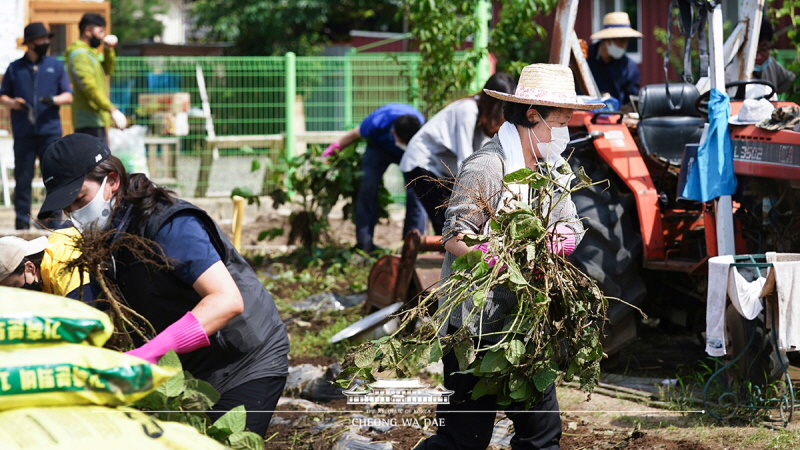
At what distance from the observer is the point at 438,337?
3.27m

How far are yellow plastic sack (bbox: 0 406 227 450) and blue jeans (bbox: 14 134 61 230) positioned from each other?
7701mm

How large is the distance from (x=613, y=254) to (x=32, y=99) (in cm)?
604

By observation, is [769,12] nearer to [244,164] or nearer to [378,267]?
[378,267]

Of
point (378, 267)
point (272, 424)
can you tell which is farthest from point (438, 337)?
point (378, 267)

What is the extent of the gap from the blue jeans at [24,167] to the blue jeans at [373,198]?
3057 millimetres

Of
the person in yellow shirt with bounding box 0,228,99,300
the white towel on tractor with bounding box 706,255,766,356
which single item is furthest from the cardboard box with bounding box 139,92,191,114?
the white towel on tractor with bounding box 706,255,766,356

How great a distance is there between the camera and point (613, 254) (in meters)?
5.68

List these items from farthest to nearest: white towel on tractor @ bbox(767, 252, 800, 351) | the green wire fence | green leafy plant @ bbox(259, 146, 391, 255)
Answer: the green wire fence < green leafy plant @ bbox(259, 146, 391, 255) < white towel on tractor @ bbox(767, 252, 800, 351)

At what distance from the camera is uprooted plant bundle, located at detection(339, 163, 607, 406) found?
319 centimetres

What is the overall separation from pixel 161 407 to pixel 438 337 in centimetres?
86

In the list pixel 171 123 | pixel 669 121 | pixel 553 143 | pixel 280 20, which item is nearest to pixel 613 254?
pixel 669 121

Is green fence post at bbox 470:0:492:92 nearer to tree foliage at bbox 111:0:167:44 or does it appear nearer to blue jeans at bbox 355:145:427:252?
blue jeans at bbox 355:145:427:252

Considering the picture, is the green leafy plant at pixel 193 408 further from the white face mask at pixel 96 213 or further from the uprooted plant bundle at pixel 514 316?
the white face mask at pixel 96 213

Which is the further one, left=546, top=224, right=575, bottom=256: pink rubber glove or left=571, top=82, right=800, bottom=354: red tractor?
left=571, top=82, right=800, bottom=354: red tractor
